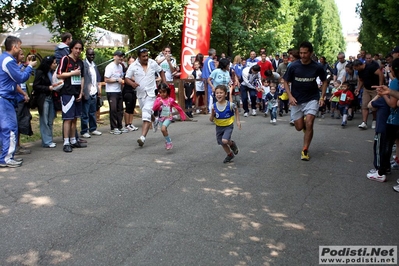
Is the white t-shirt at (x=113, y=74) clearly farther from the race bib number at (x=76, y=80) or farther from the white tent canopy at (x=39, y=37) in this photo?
Answer: the white tent canopy at (x=39, y=37)

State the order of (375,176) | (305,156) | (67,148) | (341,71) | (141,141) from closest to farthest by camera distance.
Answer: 1. (375,176)
2. (305,156)
3. (67,148)
4. (141,141)
5. (341,71)

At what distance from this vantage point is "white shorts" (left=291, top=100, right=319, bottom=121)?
8.45m

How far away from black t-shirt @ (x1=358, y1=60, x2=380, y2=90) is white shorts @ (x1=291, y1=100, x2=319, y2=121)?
3.61 meters

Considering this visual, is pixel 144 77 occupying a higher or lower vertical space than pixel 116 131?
higher

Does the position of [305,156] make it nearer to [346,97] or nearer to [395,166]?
[395,166]

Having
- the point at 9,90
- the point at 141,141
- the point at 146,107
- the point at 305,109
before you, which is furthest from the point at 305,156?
the point at 9,90

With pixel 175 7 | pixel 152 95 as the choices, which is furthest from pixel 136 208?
pixel 175 7

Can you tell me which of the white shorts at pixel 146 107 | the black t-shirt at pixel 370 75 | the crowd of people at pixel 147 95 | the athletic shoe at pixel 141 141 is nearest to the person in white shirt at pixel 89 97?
the crowd of people at pixel 147 95

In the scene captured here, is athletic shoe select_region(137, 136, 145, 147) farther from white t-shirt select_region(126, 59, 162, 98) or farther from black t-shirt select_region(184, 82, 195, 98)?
black t-shirt select_region(184, 82, 195, 98)

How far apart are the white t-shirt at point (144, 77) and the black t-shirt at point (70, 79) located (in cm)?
146

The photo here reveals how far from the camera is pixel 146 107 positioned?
9852 millimetres

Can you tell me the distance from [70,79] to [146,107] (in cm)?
172

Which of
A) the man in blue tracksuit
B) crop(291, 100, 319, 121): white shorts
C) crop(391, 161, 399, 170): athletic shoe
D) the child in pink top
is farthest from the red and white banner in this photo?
crop(391, 161, 399, 170): athletic shoe

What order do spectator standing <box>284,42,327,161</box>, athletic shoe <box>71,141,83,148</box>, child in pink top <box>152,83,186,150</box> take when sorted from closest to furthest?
spectator standing <box>284,42,327,161</box> → child in pink top <box>152,83,186,150</box> → athletic shoe <box>71,141,83,148</box>
